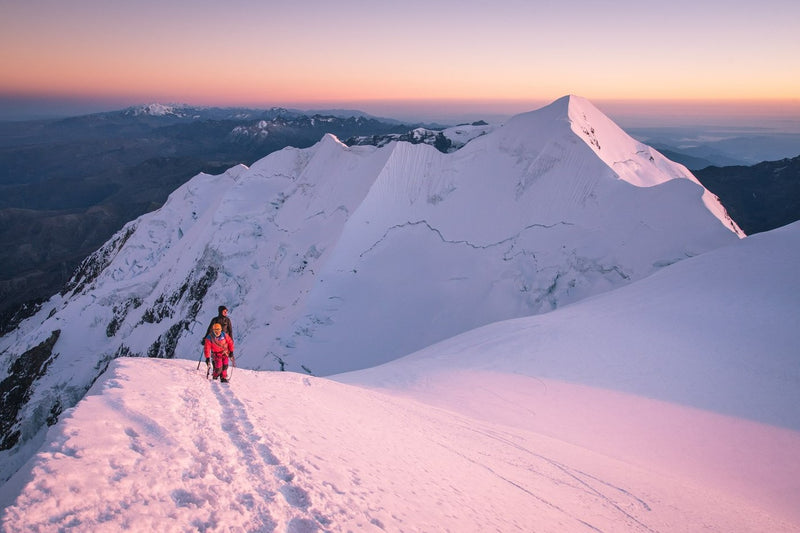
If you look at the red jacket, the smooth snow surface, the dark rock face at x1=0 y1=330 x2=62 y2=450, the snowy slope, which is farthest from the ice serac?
the smooth snow surface

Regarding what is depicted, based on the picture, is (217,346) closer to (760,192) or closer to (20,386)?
(20,386)

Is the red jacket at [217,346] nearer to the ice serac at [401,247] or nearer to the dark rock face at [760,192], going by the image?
the ice serac at [401,247]

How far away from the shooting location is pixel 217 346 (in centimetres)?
940

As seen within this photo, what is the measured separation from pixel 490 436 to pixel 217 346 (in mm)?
6809

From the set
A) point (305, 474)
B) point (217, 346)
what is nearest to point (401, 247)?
point (217, 346)

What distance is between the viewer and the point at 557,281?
1059 inches

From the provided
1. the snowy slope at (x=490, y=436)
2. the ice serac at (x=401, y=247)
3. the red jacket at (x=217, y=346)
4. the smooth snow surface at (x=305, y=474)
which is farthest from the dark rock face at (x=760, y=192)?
the red jacket at (x=217, y=346)

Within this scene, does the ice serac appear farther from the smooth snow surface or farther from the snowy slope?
the smooth snow surface

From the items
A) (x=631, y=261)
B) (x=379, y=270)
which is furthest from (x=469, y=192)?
(x=631, y=261)

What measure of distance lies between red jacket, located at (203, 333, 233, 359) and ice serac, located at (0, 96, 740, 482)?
16.8 metres

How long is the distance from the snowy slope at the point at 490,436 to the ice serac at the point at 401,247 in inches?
369

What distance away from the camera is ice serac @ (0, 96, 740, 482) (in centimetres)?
2678

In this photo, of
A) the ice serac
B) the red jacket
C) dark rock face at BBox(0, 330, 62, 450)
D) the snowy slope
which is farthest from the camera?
dark rock face at BBox(0, 330, 62, 450)

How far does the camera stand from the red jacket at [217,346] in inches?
368
